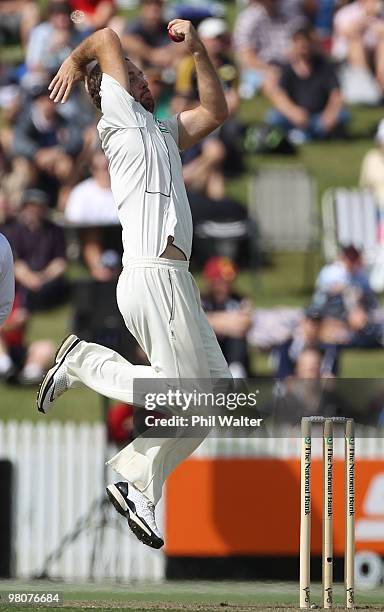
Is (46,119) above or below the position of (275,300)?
above

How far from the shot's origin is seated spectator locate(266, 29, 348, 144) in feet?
57.3

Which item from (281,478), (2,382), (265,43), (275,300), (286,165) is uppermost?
(265,43)

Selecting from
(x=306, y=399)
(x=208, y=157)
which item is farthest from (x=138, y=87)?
(x=208, y=157)

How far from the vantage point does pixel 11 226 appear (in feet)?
49.7

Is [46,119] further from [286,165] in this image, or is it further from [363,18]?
[363,18]

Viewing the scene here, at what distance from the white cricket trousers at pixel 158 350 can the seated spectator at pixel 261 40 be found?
10.6 metres

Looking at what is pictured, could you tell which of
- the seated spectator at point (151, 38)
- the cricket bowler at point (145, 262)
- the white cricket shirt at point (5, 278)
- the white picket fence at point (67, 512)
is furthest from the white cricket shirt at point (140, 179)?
the seated spectator at point (151, 38)

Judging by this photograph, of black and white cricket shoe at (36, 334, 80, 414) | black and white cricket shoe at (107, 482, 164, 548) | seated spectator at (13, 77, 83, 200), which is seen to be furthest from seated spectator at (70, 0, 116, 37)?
black and white cricket shoe at (107, 482, 164, 548)

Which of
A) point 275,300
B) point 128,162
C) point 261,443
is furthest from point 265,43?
point 128,162

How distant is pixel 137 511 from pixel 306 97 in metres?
10.3

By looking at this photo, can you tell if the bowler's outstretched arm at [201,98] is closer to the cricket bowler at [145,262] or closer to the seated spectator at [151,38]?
the cricket bowler at [145,262]

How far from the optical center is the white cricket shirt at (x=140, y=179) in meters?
7.93

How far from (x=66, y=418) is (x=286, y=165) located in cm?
456

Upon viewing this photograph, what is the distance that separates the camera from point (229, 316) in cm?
1361
